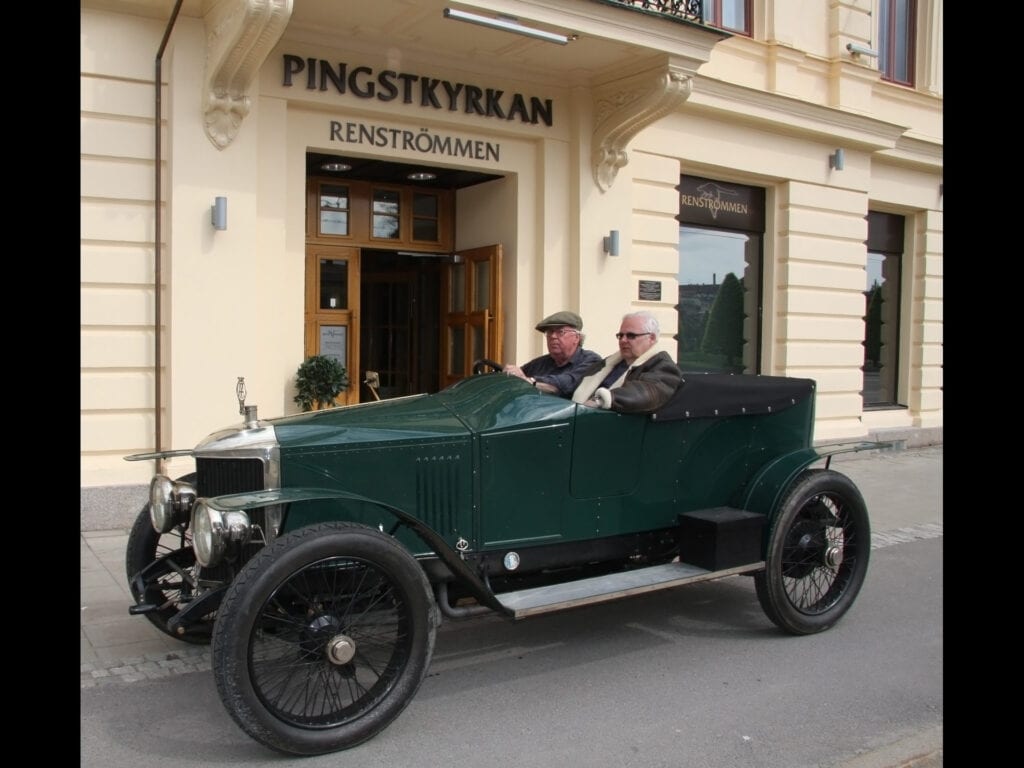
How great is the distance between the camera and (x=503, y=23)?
7.79 meters

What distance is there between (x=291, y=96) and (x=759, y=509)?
18.0 ft

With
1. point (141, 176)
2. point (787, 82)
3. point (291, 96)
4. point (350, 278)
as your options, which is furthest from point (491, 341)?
point (787, 82)

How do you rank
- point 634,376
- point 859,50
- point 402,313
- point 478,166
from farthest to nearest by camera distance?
1. point 859,50
2. point 402,313
3. point 478,166
4. point 634,376

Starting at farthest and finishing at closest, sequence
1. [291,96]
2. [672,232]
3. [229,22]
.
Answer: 1. [672,232]
2. [291,96]
3. [229,22]

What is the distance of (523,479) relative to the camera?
4.37 meters

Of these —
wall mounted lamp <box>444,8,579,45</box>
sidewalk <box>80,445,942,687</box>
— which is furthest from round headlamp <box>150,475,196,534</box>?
wall mounted lamp <box>444,8,579,45</box>

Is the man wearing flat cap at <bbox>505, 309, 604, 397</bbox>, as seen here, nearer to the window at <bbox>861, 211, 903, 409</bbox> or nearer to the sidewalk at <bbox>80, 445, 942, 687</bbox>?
the sidewalk at <bbox>80, 445, 942, 687</bbox>

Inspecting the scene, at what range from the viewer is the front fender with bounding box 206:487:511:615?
3.60m

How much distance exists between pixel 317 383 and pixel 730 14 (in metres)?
6.97

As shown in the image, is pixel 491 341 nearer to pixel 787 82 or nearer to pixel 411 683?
pixel 787 82

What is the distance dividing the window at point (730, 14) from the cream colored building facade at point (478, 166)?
0.41 feet

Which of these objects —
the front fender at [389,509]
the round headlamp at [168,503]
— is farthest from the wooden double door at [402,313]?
the front fender at [389,509]

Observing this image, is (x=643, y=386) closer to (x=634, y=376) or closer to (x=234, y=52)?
(x=634, y=376)

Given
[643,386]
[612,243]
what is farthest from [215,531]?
[612,243]
